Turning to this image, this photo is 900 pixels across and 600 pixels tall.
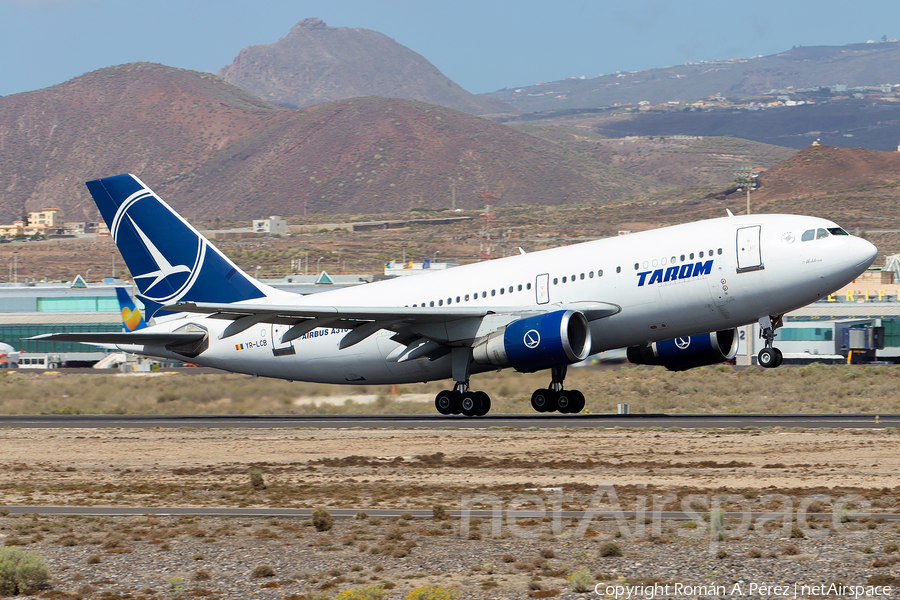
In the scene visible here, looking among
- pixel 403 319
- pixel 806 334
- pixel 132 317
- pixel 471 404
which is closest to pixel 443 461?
pixel 403 319

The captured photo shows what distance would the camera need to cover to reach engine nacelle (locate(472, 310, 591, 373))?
29.3 metres

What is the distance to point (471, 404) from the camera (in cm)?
3291

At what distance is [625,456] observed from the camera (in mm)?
24375

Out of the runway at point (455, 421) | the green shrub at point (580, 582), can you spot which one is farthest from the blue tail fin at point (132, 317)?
the green shrub at point (580, 582)

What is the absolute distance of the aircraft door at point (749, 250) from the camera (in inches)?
1118

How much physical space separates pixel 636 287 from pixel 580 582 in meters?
18.3

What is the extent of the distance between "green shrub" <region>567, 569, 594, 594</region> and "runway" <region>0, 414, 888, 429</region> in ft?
62.9

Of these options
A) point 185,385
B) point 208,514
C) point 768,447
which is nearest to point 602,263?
point 768,447

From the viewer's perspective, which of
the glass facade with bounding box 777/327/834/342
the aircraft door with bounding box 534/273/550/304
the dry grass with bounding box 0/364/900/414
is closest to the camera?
the aircraft door with bounding box 534/273/550/304

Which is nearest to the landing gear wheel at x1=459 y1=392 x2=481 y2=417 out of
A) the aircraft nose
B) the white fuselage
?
the white fuselage

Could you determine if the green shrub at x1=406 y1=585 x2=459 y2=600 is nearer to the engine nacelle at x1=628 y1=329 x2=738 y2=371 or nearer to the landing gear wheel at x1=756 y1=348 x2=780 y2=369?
the landing gear wheel at x1=756 y1=348 x2=780 y2=369

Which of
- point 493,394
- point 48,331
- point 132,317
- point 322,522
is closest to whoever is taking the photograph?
point 322,522

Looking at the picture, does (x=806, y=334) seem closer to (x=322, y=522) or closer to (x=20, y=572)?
(x=322, y=522)

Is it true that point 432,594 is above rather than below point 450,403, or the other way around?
below
